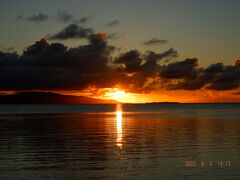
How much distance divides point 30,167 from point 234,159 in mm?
14203

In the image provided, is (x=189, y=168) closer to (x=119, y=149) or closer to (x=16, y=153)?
(x=119, y=149)

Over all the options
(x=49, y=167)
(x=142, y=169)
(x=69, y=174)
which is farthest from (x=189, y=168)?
(x=49, y=167)

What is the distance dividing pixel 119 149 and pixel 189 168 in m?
10.4

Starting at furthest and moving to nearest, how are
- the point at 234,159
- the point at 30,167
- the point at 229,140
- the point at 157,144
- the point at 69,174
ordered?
the point at 229,140, the point at 157,144, the point at 234,159, the point at 30,167, the point at 69,174

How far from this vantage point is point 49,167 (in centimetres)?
2402

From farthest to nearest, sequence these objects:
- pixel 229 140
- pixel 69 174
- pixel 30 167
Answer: pixel 229 140 < pixel 30 167 < pixel 69 174

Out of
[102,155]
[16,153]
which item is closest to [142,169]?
[102,155]

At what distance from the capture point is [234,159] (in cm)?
2667

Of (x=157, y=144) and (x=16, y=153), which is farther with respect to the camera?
(x=157, y=144)

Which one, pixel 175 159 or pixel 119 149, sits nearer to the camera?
pixel 175 159

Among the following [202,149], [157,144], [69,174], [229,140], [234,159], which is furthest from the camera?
[229,140]

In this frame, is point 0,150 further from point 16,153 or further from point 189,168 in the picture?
point 189,168

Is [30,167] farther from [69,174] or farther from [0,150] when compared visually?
[0,150]

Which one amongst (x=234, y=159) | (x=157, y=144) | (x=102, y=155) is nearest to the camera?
(x=234, y=159)
